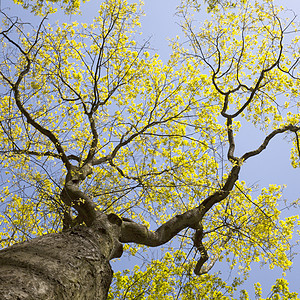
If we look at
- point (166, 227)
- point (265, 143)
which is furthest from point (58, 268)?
point (265, 143)

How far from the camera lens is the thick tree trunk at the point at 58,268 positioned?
84.1 inches

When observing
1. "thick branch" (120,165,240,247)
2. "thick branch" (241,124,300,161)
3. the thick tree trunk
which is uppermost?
Answer: "thick branch" (241,124,300,161)

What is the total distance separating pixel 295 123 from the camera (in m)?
8.09

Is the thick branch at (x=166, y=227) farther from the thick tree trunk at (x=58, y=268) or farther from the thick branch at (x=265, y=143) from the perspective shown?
the thick tree trunk at (x=58, y=268)

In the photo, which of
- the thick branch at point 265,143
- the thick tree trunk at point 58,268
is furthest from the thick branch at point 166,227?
the thick tree trunk at point 58,268

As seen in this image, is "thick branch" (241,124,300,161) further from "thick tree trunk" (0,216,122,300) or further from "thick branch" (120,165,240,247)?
"thick tree trunk" (0,216,122,300)

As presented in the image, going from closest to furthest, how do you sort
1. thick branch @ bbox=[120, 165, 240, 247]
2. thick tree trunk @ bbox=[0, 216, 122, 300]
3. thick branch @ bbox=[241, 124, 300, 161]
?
thick tree trunk @ bbox=[0, 216, 122, 300] < thick branch @ bbox=[120, 165, 240, 247] < thick branch @ bbox=[241, 124, 300, 161]

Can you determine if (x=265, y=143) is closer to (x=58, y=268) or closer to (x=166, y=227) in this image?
(x=166, y=227)

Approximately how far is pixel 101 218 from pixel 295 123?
6.39 m

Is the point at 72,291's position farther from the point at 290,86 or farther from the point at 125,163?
the point at 290,86

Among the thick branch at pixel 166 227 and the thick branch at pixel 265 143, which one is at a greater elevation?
the thick branch at pixel 265 143

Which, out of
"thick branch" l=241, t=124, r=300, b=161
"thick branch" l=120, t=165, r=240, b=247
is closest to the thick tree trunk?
"thick branch" l=120, t=165, r=240, b=247

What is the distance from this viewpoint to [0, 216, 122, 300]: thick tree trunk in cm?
214

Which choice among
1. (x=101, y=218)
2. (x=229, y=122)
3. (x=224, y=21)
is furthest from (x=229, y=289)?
(x=224, y=21)
